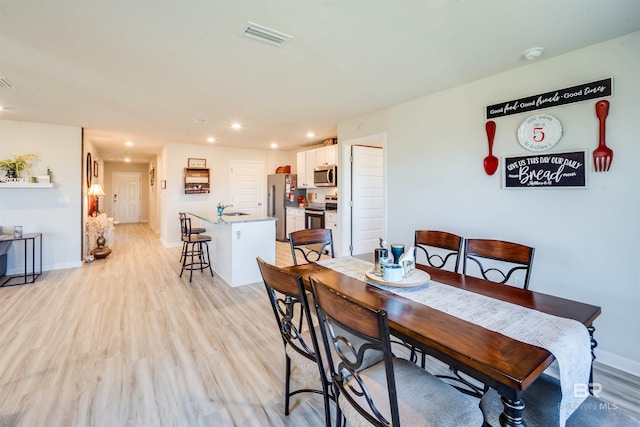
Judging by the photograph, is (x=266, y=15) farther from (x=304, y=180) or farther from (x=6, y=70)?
(x=304, y=180)

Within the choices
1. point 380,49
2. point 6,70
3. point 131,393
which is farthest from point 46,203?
point 380,49

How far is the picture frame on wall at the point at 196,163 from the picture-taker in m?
6.93

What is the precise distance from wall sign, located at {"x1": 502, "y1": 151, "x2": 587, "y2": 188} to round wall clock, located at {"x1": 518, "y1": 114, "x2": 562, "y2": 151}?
95mm

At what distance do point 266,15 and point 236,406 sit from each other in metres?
2.53

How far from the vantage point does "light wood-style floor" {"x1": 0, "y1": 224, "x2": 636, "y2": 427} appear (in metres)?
1.75

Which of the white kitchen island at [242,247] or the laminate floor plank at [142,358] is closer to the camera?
the laminate floor plank at [142,358]

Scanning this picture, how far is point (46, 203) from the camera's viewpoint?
4.79 meters

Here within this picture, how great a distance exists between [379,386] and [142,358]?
203cm

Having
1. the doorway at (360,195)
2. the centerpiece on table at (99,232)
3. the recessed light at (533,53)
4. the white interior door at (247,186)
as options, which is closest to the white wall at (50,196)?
the centerpiece on table at (99,232)

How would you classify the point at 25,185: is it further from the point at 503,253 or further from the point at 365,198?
the point at 503,253

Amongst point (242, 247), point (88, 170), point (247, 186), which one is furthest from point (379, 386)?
point (247, 186)

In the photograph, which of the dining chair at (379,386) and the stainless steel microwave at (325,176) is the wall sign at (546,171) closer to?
the dining chair at (379,386)

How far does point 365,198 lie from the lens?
4980 mm

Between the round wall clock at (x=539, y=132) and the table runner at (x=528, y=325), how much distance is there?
1.81 metres
